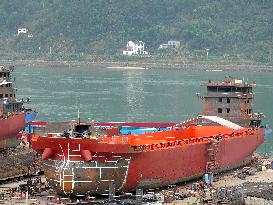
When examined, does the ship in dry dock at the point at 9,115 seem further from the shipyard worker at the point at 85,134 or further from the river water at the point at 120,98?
the river water at the point at 120,98

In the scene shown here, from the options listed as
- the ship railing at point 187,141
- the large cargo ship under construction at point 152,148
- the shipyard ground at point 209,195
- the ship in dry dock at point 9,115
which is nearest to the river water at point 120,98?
the large cargo ship under construction at point 152,148

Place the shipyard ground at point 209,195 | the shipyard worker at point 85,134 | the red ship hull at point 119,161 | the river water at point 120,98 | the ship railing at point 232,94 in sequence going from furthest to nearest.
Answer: the river water at point 120,98 → the ship railing at point 232,94 → the shipyard worker at point 85,134 → the red ship hull at point 119,161 → the shipyard ground at point 209,195

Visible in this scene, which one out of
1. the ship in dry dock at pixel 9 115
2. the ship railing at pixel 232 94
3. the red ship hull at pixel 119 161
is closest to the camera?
the red ship hull at pixel 119 161

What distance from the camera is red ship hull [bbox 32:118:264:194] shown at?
127 feet

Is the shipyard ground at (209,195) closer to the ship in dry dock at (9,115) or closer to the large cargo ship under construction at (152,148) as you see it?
the large cargo ship under construction at (152,148)

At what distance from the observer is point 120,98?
119812mm

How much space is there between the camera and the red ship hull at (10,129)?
46875mm

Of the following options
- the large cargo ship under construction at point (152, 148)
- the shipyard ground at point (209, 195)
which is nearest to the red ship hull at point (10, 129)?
the large cargo ship under construction at point (152, 148)

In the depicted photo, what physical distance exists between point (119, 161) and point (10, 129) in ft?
35.9

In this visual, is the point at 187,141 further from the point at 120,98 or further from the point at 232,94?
the point at 120,98

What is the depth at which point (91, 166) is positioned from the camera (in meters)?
38.8

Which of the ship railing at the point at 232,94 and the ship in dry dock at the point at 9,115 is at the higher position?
the ship railing at the point at 232,94

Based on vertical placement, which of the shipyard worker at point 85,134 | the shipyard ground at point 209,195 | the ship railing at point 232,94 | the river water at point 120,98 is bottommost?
the river water at point 120,98

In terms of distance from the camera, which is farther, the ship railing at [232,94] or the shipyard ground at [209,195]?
the ship railing at [232,94]
